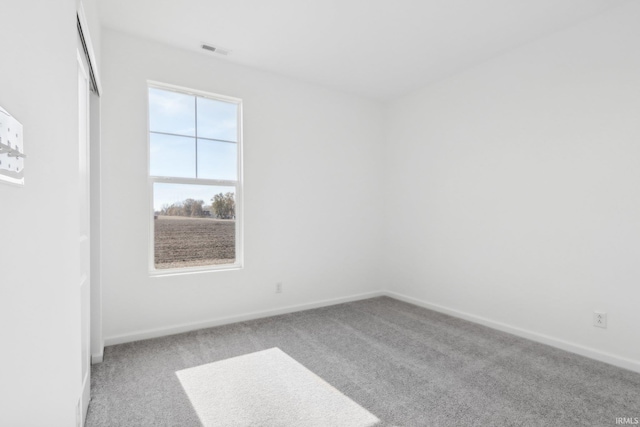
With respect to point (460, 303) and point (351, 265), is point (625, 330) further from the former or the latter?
point (351, 265)

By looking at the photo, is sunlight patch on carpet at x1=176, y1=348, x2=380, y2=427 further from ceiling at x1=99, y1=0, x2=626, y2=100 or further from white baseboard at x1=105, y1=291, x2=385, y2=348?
ceiling at x1=99, y1=0, x2=626, y2=100

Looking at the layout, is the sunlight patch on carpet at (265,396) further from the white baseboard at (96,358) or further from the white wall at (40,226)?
the white wall at (40,226)

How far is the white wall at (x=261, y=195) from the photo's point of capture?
9.70ft

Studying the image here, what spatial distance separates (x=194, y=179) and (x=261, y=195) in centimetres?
75

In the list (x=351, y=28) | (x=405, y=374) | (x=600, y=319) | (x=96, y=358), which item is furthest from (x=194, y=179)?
(x=600, y=319)

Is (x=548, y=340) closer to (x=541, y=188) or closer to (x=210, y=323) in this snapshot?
(x=541, y=188)

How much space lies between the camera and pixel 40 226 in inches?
36.9

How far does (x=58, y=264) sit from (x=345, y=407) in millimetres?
1739

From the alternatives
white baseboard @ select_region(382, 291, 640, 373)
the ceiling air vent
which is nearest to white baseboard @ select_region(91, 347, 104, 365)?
the ceiling air vent

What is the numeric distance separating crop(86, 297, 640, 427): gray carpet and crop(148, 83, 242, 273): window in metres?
0.82

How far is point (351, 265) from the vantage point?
175 inches

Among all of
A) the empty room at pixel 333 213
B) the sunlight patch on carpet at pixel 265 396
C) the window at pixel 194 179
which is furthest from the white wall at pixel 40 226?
the window at pixel 194 179

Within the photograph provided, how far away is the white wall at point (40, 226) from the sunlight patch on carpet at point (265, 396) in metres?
0.93

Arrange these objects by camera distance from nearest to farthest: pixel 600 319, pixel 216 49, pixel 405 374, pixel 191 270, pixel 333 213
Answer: pixel 405 374
pixel 600 319
pixel 216 49
pixel 191 270
pixel 333 213
